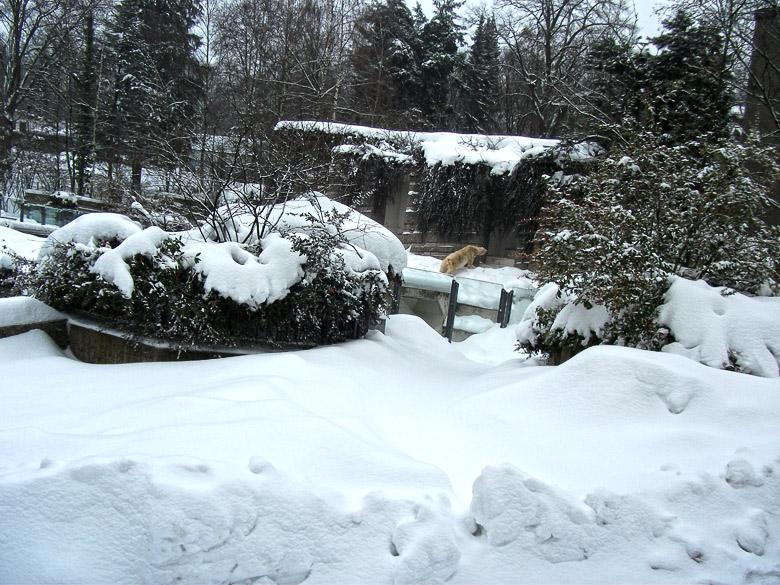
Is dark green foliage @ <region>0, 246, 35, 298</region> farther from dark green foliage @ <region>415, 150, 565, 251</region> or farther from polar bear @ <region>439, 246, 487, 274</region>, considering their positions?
dark green foliage @ <region>415, 150, 565, 251</region>

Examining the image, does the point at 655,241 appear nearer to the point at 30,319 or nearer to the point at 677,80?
the point at 30,319

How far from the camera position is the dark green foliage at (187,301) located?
459 centimetres

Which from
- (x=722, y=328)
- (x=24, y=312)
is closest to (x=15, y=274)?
(x=24, y=312)

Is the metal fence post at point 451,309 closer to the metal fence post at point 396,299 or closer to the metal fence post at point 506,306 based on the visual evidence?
the metal fence post at point 506,306

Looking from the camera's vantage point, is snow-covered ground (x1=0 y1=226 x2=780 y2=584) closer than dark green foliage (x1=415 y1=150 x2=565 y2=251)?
Yes

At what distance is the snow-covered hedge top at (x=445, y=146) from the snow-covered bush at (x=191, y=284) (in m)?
10.8

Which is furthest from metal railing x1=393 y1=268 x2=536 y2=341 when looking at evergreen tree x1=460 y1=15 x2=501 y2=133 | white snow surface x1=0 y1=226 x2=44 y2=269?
evergreen tree x1=460 y1=15 x2=501 y2=133

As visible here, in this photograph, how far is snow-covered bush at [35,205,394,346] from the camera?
15.1ft

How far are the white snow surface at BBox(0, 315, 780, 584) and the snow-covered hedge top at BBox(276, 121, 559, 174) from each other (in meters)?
12.6

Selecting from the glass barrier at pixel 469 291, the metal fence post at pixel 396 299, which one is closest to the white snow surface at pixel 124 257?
the metal fence post at pixel 396 299

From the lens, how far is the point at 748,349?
437 centimetres

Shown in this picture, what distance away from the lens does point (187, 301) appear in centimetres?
461

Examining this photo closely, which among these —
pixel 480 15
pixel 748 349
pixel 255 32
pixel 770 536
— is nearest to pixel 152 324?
pixel 770 536

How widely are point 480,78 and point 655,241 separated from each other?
24003 millimetres
